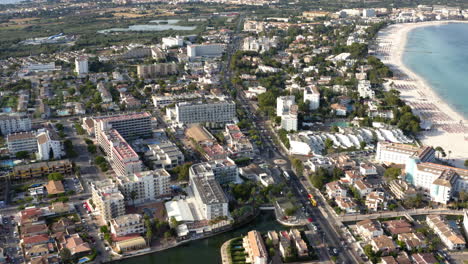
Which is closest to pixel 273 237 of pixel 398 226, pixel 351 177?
pixel 398 226

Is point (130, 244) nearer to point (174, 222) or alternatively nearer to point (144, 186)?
point (174, 222)

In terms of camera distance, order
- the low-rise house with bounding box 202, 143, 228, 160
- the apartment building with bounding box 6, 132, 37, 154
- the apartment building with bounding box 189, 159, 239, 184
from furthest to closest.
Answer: the apartment building with bounding box 6, 132, 37, 154
the low-rise house with bounding box 202, 143, 228, 160
the apartment building with bounding box 189, 159, 239, 184

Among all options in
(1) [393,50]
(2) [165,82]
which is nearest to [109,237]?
(2) [165,82]

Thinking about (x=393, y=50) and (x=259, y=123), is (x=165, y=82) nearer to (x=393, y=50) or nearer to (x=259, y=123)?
(x=259, y=123)

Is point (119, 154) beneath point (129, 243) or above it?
above

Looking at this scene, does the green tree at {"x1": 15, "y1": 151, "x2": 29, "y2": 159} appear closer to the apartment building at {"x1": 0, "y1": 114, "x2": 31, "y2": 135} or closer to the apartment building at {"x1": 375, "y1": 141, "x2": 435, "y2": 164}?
the apartment building at {"x1": 0, "y1": 114, "x2": 31, "y2": 135}

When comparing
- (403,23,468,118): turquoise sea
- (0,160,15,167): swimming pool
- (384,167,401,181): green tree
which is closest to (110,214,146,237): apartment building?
(0,160,15,167): swimming pool

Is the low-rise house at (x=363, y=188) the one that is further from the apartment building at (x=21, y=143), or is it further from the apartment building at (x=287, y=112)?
the apartment building at (x=21, y=143)
